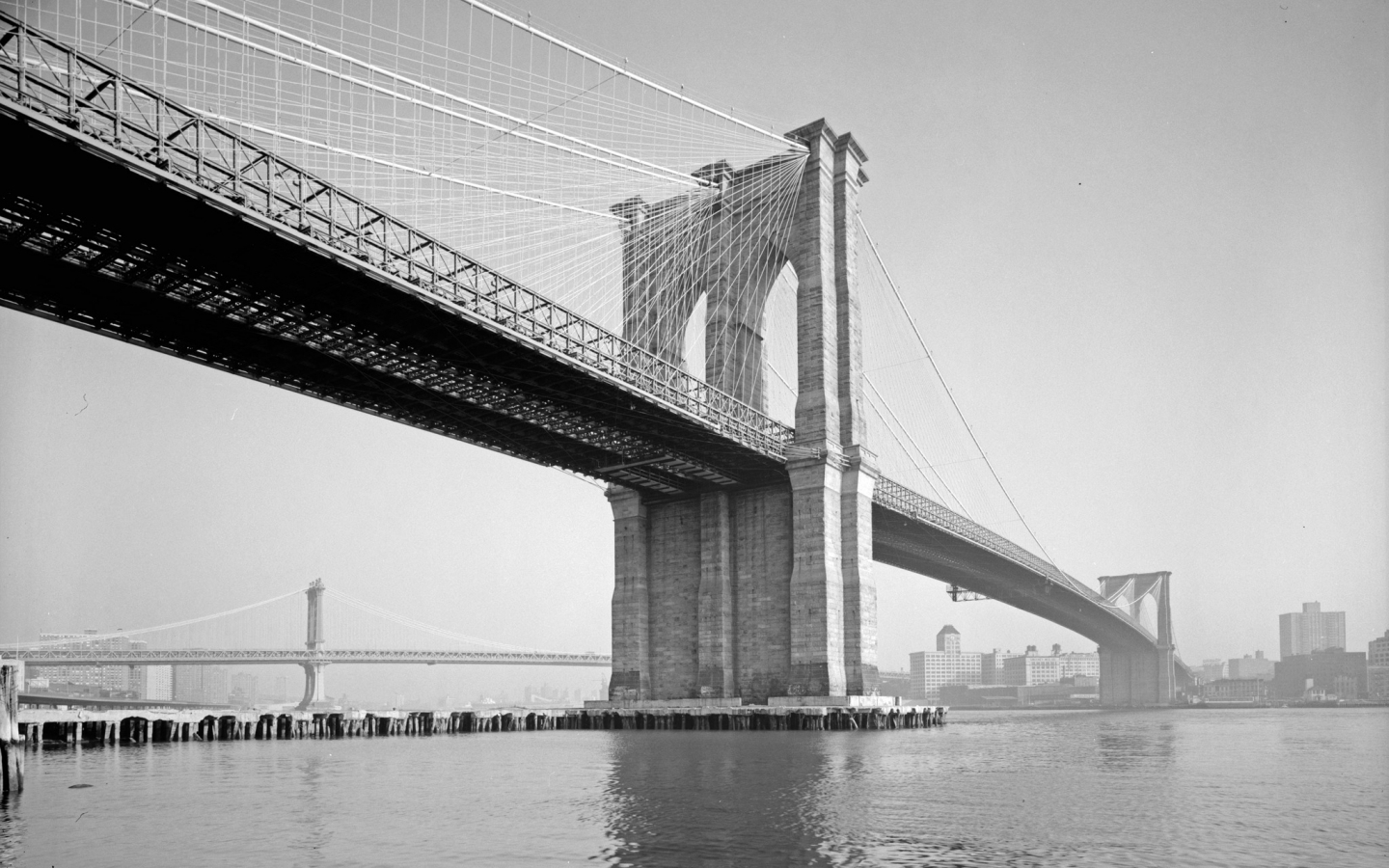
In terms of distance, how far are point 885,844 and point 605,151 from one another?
33.9m

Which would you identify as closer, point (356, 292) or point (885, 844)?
point (885, 844)

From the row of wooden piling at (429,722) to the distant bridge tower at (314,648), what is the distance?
5521cm

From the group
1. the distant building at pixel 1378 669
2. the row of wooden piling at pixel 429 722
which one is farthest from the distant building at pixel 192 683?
the distant building at pixel 1378 669

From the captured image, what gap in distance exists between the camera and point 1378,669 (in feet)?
489

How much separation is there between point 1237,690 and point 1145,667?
5192 cm

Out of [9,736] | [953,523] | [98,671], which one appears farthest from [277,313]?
[98,671]

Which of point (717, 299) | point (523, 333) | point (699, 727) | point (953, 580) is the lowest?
point (699, 727)

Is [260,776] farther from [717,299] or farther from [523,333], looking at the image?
[717,299]

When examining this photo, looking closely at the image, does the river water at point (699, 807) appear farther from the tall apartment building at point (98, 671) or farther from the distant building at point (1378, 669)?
the distant building at point (1378, 669)

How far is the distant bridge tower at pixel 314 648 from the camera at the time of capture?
112375 mm

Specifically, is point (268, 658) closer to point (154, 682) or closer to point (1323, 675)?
point (154, 682)

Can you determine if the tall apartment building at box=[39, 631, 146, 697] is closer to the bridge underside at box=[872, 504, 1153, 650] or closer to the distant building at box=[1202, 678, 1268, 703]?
the bridge underside at box=[872, 504, 1153, 650]

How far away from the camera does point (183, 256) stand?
31562 millimetres

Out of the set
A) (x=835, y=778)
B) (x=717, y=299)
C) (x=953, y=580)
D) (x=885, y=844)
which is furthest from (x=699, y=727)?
(x=953, y=580)
